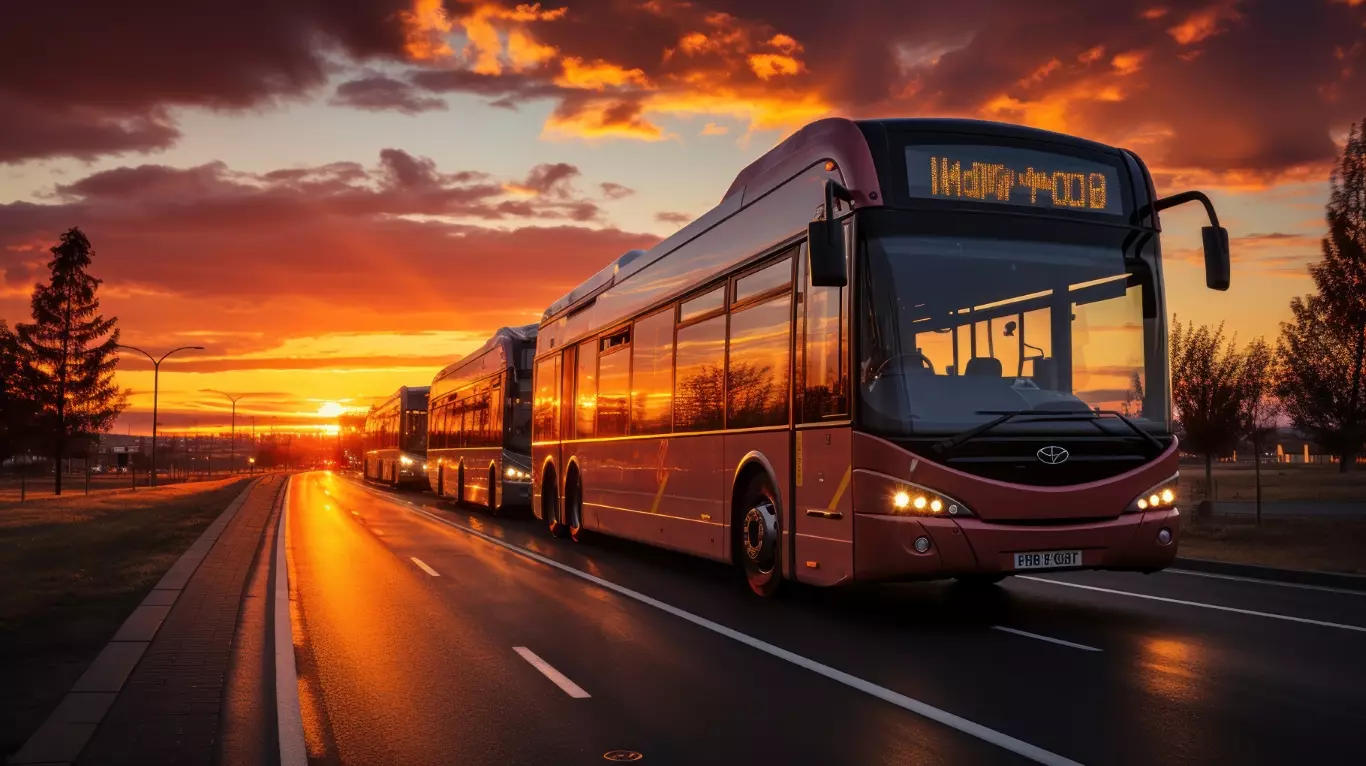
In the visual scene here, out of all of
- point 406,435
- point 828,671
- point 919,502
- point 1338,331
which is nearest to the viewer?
point 828,671

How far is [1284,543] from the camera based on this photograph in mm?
20219

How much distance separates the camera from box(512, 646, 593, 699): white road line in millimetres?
7625

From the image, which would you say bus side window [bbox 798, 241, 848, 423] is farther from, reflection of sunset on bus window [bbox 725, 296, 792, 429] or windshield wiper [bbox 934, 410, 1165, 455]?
windshield wiper [bbox 934, 410, 1165, 455]

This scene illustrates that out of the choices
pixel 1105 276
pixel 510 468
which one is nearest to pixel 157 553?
pixel 510 468

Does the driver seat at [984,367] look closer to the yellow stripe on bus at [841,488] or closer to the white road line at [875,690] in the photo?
the yellow stripe on bus at [841,488]

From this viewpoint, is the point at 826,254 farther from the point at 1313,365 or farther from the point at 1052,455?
the point at 1313,365

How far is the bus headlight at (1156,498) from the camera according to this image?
983 cm

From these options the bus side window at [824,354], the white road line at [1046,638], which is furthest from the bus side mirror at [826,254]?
the white road line at [1046,638]

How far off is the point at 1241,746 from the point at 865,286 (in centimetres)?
464

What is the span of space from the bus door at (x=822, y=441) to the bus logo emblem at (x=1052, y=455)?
1.53 m

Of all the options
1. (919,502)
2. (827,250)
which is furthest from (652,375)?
(919,502)

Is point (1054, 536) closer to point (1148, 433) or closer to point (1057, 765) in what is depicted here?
point (1148, 433)

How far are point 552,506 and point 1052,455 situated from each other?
12.1 m

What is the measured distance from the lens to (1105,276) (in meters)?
10.1
